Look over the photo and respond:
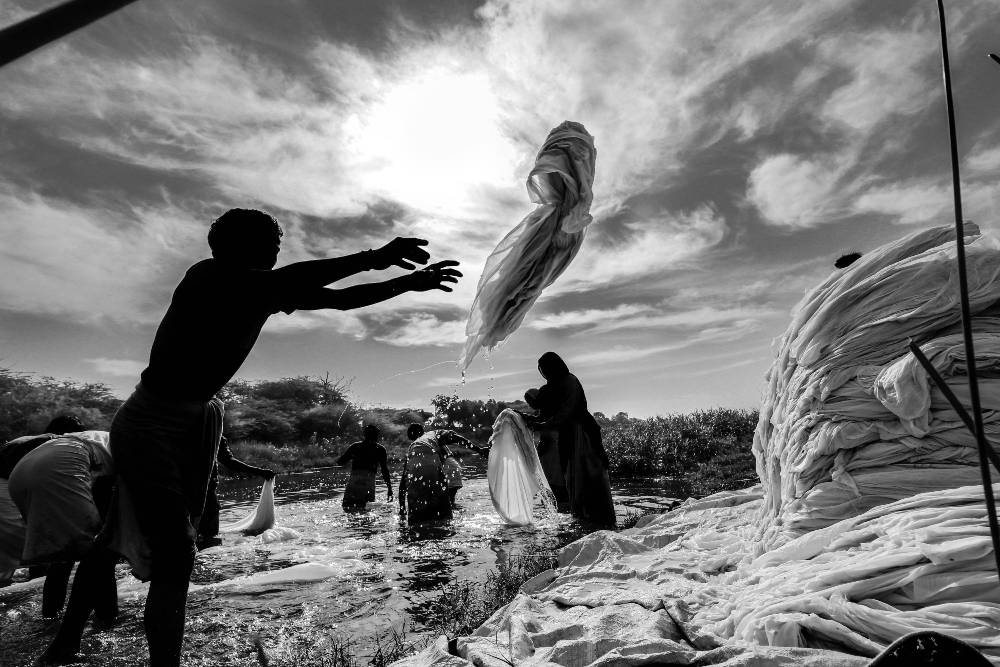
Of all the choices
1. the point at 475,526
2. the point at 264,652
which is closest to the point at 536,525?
the point at 475,526

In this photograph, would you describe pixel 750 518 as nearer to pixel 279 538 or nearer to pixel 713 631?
pixel 713 631

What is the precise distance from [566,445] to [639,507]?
7.86 ft

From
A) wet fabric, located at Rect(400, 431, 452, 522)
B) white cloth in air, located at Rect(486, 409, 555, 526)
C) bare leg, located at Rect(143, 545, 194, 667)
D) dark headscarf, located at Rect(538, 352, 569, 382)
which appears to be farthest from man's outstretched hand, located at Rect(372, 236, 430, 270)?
wet fabric, located at Rect(400, 431, 452, 522)

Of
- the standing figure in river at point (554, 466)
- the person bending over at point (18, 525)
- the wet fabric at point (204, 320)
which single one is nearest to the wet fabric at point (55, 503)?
the person bending over at point (18, 525)

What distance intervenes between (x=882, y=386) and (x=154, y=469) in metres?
3.87

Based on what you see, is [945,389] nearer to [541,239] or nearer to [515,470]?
[541,239]

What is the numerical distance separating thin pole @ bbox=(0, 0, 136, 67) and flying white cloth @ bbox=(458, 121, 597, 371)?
3560 mm

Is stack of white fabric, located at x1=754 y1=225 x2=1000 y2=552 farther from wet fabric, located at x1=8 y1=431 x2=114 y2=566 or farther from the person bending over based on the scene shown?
the person bending over

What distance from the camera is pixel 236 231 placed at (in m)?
2.52

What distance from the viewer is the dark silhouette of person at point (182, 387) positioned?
229cm

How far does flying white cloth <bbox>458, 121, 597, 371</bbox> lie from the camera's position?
401 centimetres

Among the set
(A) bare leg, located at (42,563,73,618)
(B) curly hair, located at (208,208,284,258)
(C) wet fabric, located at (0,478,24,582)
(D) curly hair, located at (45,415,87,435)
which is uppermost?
(B) curly hair, located at (208,208,284,258)

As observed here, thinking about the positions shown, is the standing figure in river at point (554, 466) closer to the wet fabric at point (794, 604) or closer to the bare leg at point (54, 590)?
the wet fabric at point (794, 604)

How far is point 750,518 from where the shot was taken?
4.79m
